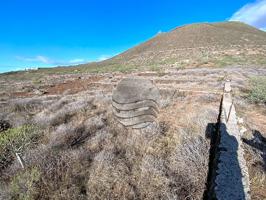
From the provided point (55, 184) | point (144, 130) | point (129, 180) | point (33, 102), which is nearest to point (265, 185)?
point (129, 180)

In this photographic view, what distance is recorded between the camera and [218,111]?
28.3 feet

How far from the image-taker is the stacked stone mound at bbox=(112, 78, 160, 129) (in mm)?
7547

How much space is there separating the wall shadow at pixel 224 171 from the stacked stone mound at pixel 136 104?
7.98 feet

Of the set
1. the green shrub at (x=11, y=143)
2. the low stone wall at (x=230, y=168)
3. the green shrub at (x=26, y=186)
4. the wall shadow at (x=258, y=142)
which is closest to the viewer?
the low stone wall at (x=230, y=168)

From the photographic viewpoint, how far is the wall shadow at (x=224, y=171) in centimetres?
404

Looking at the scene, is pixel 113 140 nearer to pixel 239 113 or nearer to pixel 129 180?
pixel 129 180

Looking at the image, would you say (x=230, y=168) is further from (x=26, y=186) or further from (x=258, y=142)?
(x=26, y=186)

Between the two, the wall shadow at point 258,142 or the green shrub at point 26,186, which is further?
the wall shadow at point 258,142

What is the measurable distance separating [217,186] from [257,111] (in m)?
6.79

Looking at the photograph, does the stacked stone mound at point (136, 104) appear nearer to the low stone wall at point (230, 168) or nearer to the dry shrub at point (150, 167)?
the dry shrub at point (150, 167)

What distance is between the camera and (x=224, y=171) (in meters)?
4.61

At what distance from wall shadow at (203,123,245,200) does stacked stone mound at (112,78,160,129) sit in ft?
7.98

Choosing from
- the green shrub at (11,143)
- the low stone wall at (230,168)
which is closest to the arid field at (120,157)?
the green shrub at (11,143)

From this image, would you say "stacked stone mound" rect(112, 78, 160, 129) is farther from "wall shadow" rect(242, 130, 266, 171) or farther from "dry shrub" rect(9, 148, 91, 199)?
"wall shadow" rect(242, 130, 266, 171)
